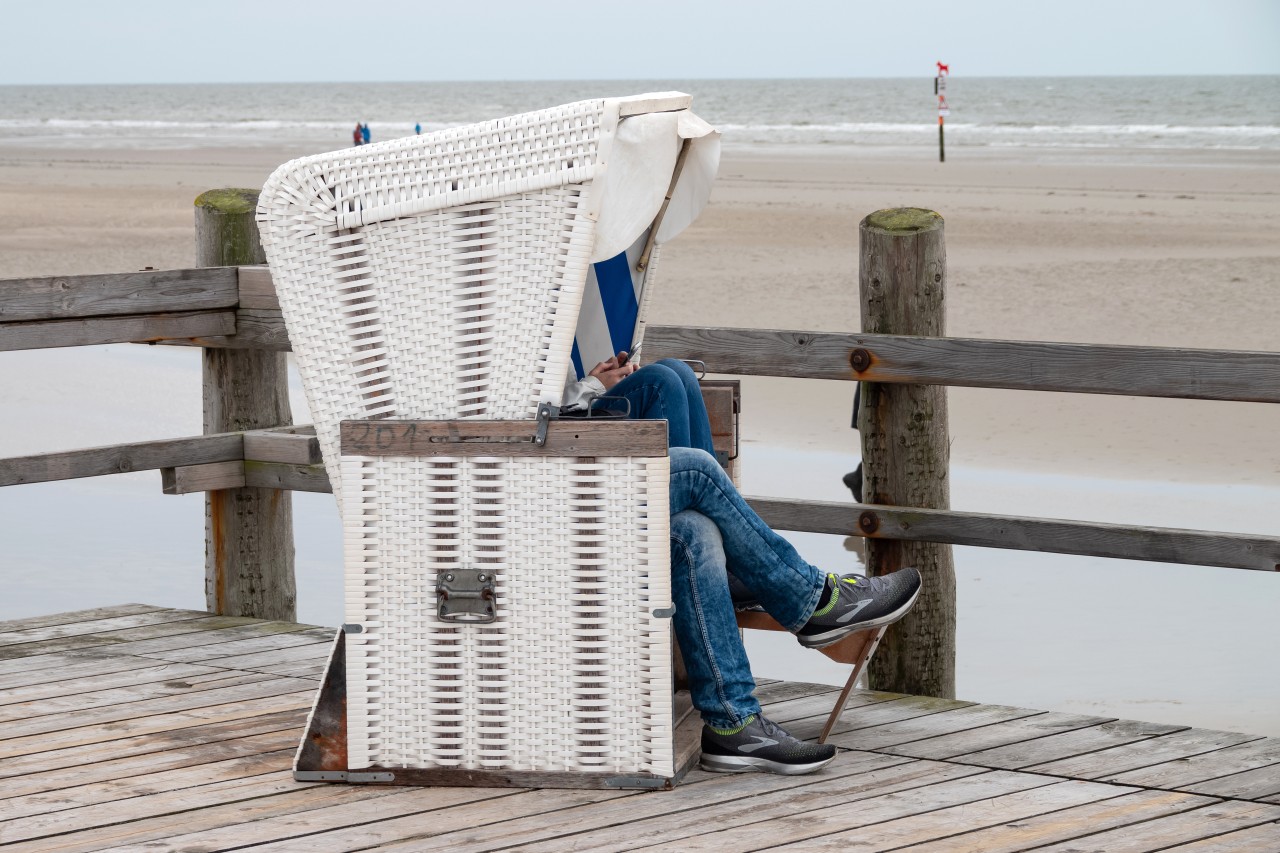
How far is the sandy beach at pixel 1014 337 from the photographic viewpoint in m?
5.66

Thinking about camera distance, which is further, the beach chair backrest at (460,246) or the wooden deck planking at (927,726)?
the wooden deck planking at (927,726)

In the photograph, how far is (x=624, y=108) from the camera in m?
2.96

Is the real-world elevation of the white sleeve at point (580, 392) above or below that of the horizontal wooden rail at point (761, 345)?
below

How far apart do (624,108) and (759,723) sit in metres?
1.26

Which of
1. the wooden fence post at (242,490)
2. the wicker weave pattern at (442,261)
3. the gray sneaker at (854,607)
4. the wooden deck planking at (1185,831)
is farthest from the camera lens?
the wooden fence post at (242,490)

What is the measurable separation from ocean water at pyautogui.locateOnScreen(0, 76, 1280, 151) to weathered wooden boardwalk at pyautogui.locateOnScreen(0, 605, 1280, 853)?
33.2 metres

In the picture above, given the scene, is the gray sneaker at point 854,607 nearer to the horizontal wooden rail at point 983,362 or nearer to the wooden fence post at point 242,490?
the horizontal wooden rail at point 983,362

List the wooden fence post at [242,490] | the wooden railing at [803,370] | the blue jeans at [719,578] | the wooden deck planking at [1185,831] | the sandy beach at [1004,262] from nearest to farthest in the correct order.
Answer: the wooden deck planking at [1185,831] < the blue jeans at [719,578] < the wooden railing at [803,370] < the wooden fence post at [242,490] < the sandy beach at [1004,262]

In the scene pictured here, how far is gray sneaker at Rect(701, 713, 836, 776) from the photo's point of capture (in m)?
3.19

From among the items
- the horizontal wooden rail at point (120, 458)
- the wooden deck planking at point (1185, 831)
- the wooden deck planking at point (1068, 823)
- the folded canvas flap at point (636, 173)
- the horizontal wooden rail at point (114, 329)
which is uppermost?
the folded canvas flap at point (636, 173)

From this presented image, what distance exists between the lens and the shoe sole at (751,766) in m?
3.19

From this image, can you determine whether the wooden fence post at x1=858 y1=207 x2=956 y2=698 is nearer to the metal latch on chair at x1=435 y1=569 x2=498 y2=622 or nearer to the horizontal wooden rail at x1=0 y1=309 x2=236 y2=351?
the metal latch on chair at x1=435 y1=569 x2=498 y2=622

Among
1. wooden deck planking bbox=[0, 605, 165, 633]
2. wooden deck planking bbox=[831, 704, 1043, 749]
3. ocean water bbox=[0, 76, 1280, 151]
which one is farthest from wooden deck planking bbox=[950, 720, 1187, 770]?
ocean water bbox=[0, 76, 1280, 151]

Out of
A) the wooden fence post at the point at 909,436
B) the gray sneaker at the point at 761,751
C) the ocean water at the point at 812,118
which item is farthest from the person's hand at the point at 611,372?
the ocean water at the point at 812,118
